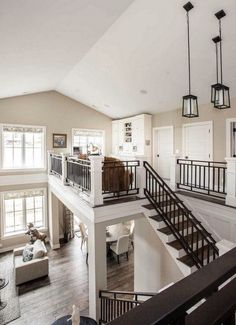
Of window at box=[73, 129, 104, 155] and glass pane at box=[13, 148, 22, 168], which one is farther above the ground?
window at box=[73, 129, 104, 155]

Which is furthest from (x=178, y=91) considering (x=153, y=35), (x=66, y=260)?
(x=66, y=260)

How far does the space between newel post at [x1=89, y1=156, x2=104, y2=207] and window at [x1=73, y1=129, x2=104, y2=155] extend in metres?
4.45

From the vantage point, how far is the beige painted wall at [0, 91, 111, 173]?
7.19 metres

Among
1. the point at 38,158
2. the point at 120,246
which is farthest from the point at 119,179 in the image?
the point at 38,158

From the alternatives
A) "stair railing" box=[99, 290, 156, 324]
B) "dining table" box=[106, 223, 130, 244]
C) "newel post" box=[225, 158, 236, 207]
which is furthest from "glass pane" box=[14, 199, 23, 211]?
"newel post" box=[225, 158, 236, 207]

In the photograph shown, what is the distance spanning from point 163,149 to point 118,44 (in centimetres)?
383

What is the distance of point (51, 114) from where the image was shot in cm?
783

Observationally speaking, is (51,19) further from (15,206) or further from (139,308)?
(15,206)

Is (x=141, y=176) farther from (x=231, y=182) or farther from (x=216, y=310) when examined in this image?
(x=216, y=310)

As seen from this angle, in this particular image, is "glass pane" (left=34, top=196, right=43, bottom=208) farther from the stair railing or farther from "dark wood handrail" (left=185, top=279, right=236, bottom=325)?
"dark wood handrail" (left=185, top=279, right=236, bottom=325)

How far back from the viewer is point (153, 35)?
12.4 feet

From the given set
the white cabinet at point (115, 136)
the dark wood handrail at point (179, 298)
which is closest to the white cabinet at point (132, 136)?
the white cabinet at point (115, 136)

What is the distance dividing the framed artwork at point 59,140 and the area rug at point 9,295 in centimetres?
408

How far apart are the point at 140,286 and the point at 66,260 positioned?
271 cm
